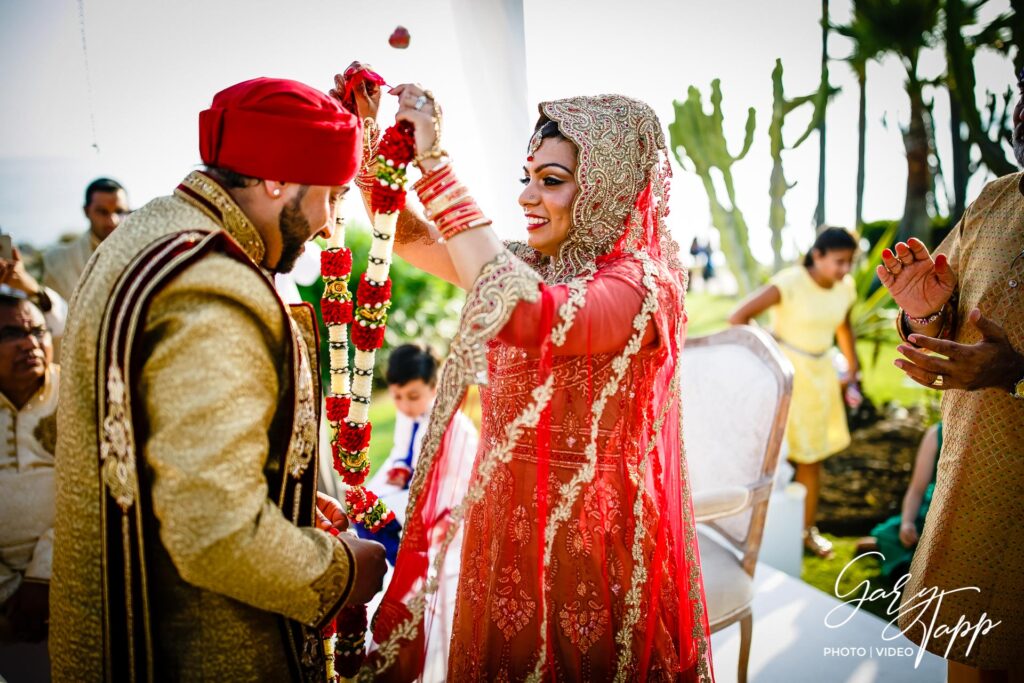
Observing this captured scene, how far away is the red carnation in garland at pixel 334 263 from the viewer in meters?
1.52

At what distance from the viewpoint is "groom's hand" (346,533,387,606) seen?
1.21m

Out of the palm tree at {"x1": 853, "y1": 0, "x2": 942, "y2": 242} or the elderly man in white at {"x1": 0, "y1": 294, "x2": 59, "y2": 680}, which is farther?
the palm tree at {"x1": 853, "y1": 0, "x2": 942, "y2": 242}

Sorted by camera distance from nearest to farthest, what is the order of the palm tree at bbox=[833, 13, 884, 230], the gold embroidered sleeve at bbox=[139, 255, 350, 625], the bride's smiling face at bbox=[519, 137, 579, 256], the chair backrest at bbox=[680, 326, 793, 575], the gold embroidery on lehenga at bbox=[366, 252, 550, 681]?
the gold embroidered sleeve at bbox=[139, 255, 350, 625]
the gold embroidery on lehenga at bbox=[366, 252, 550, 681]
the bride's smiling face at bbox=[519, 137, 579, 256]
the chair backrest at bbox=[680, 326, 793, 575]
the palm tree at bbox=[833, 13, 884, 230]

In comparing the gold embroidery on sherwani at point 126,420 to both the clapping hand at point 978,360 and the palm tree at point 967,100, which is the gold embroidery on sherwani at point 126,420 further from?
the palm tree at point 967,100

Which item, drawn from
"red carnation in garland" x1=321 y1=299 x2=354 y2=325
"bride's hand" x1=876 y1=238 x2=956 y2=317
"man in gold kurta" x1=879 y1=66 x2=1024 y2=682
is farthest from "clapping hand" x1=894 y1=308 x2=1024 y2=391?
"red carnation in garland" x1=321 y1=299 x2=354 y2=325

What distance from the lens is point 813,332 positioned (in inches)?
175

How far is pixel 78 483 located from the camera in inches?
43.6

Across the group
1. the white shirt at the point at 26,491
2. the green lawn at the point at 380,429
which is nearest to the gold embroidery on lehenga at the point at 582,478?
the white shirt at the point at 26,491

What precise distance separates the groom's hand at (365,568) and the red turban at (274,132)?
0.72 meters

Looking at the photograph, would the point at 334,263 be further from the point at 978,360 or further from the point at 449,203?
the point at 978,360

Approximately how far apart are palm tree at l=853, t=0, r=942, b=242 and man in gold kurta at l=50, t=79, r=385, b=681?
762cm

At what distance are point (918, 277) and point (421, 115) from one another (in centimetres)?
166

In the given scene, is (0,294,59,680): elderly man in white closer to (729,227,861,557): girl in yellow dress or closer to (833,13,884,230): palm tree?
(729,227,861,557): girl in yellow dress

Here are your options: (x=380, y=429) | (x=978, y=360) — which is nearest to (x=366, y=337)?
(x=978, y=360)
